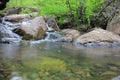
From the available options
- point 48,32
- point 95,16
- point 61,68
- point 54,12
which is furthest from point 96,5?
point 61,68

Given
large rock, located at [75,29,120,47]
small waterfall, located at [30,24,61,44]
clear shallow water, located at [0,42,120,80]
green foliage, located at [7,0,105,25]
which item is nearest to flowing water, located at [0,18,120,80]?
clear shallow water, located at [0,42,120,80]

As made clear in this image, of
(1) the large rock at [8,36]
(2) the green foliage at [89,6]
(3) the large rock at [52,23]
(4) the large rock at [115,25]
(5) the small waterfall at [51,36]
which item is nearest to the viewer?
(1) the large rock at [8,36]

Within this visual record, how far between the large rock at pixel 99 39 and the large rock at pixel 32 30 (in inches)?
88.0

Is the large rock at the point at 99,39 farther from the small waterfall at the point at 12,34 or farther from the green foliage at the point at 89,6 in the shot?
the green foliage at the point at 89,6

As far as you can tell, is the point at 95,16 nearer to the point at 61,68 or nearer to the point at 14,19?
the point at 14,19

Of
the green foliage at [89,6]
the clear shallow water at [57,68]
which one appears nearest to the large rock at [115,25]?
the green foliage at [89,6]

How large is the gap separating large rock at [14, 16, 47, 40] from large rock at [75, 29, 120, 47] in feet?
7.33

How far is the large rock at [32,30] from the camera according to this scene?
15.3 m

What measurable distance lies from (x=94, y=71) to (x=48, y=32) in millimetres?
9688

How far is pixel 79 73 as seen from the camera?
751 cm

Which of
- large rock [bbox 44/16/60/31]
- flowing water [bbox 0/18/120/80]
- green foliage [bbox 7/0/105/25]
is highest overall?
green foliage [bbox 7/0/105/25]

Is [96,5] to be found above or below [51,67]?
above

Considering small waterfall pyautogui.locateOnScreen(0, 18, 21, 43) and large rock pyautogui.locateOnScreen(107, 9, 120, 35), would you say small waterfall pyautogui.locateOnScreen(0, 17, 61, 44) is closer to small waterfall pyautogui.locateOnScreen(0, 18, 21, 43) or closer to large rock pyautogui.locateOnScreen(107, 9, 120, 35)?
small waterfall pyautogui.locateOnScreen(0, 18, 21, 43)

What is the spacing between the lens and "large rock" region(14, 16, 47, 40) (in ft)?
50.2
